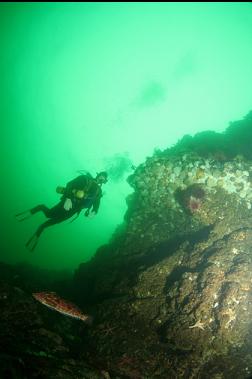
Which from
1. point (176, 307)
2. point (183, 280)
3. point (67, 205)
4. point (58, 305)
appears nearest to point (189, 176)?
point (183, 280)

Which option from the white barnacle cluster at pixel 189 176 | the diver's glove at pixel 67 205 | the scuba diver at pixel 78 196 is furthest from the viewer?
the scuba diver at pixel 78 196

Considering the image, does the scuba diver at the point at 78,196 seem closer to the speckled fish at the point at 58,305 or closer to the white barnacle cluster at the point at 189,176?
the white barnacle cluster at the point at 189,176

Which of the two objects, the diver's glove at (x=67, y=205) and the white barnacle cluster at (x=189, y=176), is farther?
the diver's glove at (x=67, y=205)

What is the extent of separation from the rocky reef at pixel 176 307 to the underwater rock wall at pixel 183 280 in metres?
0.02

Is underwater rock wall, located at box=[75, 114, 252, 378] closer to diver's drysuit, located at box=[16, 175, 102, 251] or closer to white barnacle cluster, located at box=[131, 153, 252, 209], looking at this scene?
white barnacle cluster, located at box=[131, 153, 252, 209]

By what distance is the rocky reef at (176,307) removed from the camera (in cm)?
620

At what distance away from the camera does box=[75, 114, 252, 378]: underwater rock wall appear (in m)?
6.57

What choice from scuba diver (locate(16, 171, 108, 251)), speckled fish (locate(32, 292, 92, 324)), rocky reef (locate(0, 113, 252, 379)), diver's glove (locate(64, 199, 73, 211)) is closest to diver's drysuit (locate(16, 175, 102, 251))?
scuba diver (locate(16, 171, 108, 251))

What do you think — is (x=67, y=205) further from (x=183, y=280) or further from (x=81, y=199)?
(x=183, y=280)

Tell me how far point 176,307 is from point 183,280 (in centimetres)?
69

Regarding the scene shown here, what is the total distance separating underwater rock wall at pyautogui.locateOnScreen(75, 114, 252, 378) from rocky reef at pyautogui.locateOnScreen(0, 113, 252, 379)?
0.08ft

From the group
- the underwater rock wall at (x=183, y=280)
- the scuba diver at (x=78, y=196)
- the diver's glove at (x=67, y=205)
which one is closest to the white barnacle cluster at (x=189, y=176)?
the underwater rock wall at (x=183, y=280)

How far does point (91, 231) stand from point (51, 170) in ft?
134

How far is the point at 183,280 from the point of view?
7.36m
